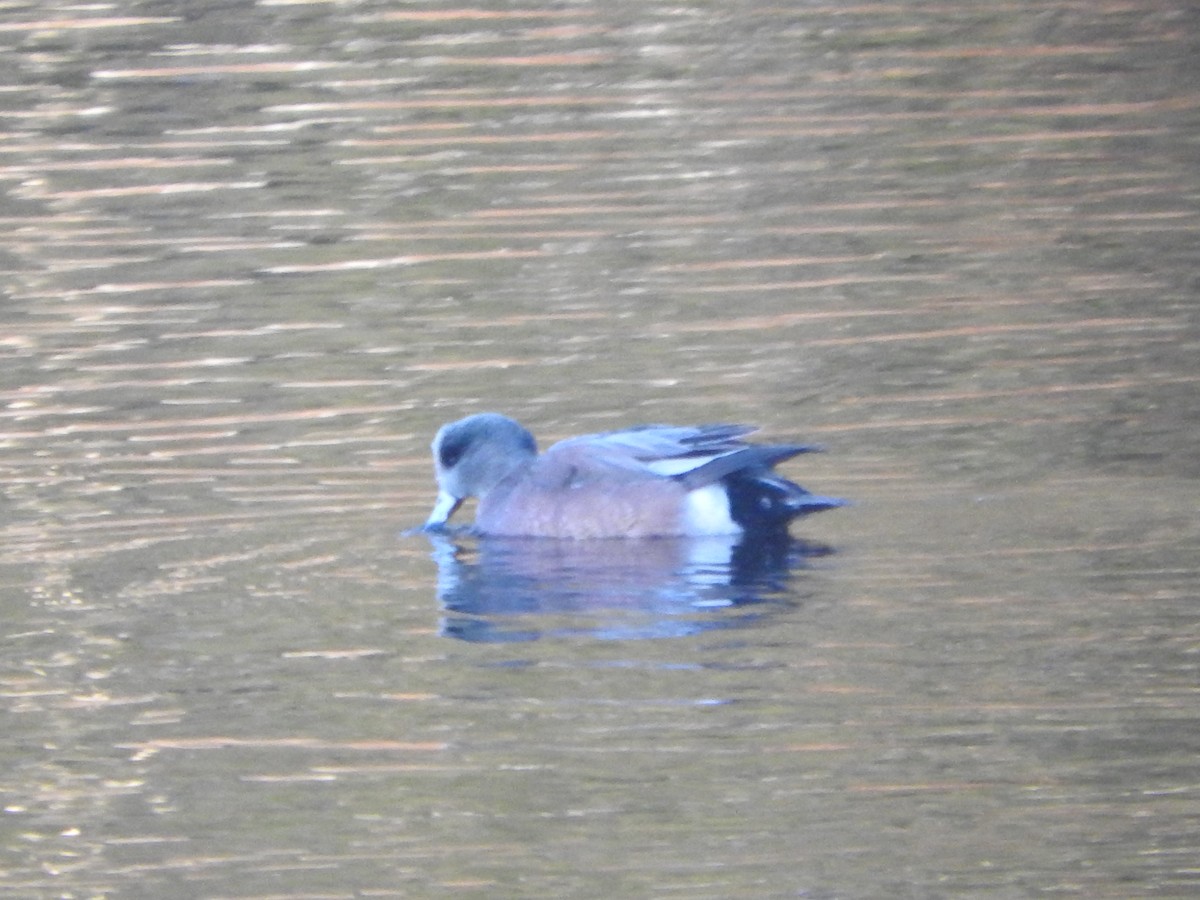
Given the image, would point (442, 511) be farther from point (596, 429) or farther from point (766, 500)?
point (596, 429)

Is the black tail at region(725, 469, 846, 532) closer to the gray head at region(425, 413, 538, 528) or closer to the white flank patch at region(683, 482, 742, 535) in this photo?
the white flank patch at region(683, 482, 742, 535)

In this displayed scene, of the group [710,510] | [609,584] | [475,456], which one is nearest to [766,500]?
[710,510]

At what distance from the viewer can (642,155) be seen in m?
14.6

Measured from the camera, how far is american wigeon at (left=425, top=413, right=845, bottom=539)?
8.64m

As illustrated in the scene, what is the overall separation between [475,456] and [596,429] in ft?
4.22

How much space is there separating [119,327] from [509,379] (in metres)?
2.18

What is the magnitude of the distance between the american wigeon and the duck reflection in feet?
0.20

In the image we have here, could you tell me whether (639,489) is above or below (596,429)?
above

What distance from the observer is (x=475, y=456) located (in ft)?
30.1

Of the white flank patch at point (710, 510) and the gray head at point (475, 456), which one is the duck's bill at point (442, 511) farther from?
the white flank patch at point (710, 510)

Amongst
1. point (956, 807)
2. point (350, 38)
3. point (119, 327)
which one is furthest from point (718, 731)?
point (350, 38)

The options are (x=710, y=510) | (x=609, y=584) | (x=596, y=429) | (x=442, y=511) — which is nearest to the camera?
(x=609, y=584)

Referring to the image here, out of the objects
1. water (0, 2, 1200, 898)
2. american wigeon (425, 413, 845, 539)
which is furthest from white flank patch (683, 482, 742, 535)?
water (0, 2, 1200, 898)

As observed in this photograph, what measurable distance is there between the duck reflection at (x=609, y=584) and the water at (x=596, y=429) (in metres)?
0.03
